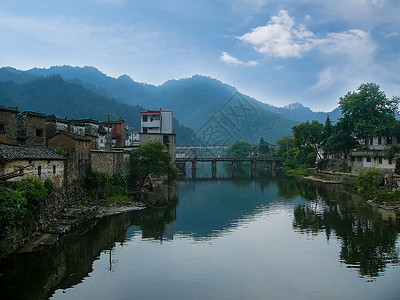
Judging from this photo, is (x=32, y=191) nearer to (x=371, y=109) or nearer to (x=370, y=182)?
(x=370, y=182)

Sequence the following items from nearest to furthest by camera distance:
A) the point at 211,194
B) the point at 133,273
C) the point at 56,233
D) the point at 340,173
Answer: the point at 133,273
the point at 56,233
the point at 211,194
the point at 340,173

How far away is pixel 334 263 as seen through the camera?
19.5 metres

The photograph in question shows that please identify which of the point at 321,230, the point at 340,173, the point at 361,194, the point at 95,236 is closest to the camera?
the point at 95,236

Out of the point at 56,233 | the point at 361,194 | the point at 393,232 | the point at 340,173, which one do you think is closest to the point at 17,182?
the point at 56,233

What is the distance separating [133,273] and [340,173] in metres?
53.6

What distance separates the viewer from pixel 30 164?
23.6 metres

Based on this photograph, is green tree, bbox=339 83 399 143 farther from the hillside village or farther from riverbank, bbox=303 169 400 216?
the hillside village

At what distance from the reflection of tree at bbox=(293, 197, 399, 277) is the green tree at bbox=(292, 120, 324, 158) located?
4011cm

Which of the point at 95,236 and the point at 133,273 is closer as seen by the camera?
the point at 133,273

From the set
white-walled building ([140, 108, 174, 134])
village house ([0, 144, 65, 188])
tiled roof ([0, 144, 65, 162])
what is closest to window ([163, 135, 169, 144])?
white-walled building ([140, 108, 174, 134])

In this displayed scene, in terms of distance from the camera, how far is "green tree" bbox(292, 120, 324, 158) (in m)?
76.6

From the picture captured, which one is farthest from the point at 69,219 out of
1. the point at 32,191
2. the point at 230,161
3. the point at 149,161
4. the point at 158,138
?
the point at 230,161

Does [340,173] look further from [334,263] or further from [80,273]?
[80,273]

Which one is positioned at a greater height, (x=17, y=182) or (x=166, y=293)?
(x=17, y=182)
